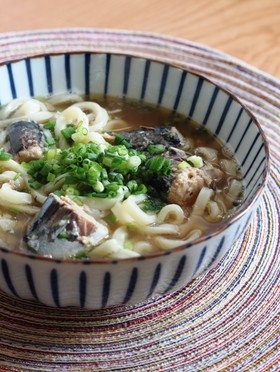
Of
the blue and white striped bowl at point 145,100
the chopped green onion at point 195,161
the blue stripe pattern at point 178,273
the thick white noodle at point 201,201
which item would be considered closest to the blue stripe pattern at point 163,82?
the blue and white striped bowl at point 145,100

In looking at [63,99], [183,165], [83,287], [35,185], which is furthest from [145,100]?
[83,287]

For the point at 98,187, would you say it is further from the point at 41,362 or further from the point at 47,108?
the point at 47,108

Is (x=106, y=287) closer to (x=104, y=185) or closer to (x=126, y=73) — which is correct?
(x=104, y=185)

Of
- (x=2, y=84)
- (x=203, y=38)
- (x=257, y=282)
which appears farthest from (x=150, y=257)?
(x=203, y=38)

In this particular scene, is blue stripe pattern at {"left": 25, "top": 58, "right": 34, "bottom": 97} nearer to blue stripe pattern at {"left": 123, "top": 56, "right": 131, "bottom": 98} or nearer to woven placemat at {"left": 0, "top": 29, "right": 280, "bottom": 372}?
blue stripe pattern at {"left": 123, "top": 56, "right": 131, "bottom": 98}

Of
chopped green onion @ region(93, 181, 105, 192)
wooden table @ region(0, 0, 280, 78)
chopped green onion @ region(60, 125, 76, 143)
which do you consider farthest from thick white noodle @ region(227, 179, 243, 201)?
wooden table @ region(0, 0, 280, 78)

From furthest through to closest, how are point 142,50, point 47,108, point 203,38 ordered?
point 203,38, point 142,50, point 47,108
